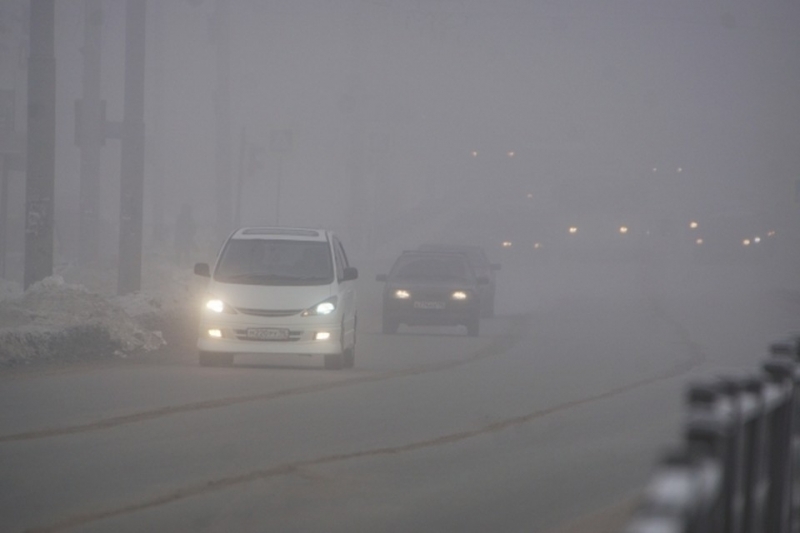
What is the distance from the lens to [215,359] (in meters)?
18.2

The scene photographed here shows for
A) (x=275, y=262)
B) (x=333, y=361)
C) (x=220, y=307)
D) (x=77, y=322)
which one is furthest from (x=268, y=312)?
(x=77, y=322)

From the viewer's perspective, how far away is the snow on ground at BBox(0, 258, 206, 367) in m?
18.9

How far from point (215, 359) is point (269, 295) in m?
1.13

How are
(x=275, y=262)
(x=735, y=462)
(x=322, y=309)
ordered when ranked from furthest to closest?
(x=275, y=262), (x=322, y=309), (x=735, y=462)

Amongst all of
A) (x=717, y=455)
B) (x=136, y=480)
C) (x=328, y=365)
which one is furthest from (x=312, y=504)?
(x=328, y=365)

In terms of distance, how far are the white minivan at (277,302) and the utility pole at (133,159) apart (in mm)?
8931

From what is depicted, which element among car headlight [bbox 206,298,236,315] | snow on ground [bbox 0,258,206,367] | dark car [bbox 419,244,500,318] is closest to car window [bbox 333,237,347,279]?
car headlight [bbox 206,298,236,315]

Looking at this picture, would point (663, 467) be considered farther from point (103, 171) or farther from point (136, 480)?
point (103, 171)

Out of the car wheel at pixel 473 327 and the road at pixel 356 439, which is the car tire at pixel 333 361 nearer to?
the road at pixel 356 439

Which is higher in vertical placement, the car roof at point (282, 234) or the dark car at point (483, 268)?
the car roof at point (282, 234)

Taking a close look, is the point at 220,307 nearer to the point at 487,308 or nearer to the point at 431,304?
the point at 431,304

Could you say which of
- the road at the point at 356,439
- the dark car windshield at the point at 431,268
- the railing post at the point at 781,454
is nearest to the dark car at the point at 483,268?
the dark car windshield at the point at 431,268

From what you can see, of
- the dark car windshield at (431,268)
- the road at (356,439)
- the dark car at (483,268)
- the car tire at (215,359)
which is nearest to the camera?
the road at (356,439)

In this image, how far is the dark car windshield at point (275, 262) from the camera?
18469mm
